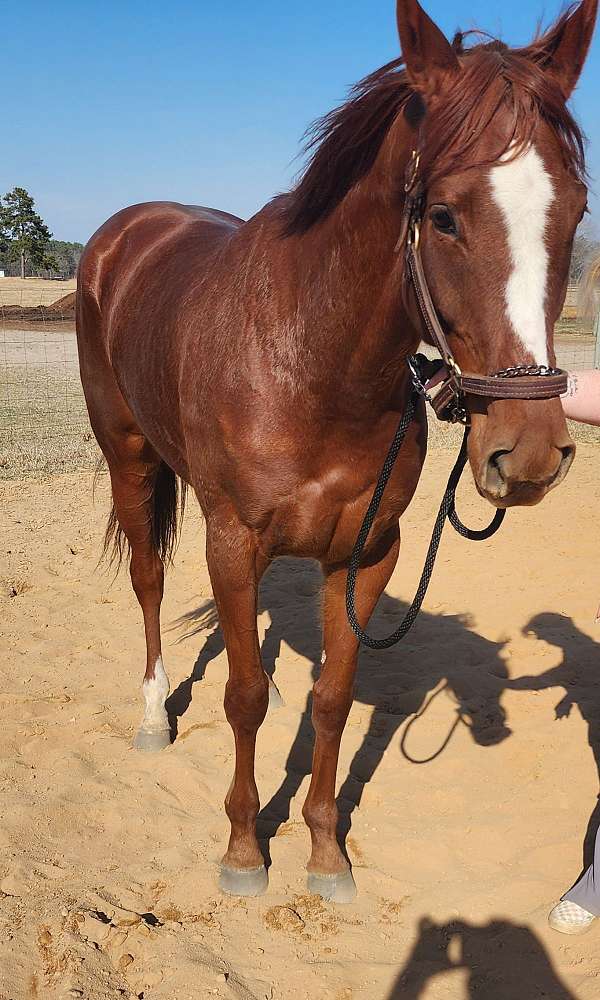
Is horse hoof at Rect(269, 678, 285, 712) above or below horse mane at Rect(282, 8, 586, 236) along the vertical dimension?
below

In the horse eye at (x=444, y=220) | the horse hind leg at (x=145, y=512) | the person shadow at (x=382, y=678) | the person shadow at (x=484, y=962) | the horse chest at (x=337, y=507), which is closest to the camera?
the horse eye at (x=444, y=220)

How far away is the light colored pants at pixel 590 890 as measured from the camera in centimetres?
240

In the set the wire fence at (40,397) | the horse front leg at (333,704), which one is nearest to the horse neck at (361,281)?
the horse front leg at (333,704)

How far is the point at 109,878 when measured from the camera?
8.59 ft

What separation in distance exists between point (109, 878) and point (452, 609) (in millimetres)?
2695

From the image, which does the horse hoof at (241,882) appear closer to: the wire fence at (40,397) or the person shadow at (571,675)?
the person shadow at (571,675)

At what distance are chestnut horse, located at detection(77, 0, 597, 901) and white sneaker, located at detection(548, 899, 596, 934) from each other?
0.64 meters

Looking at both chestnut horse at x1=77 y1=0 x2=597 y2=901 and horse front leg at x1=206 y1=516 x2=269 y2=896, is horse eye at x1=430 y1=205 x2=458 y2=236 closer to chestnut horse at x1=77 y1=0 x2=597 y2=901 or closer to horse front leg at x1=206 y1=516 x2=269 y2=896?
chestnut horse at x1=77 y1=0 x2=597 y2=901

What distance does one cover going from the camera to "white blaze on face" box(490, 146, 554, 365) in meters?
1.57

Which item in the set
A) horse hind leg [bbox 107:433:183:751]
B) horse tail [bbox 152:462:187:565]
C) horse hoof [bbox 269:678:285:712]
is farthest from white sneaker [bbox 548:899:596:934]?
horse tail [bbox 152:462:187:565]

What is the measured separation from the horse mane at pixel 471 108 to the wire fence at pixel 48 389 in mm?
1286

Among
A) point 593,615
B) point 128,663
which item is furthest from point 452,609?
point 128,663

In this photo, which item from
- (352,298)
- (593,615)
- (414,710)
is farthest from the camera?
(593,615)

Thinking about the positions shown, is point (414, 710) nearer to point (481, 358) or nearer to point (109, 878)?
point (109, 878)
